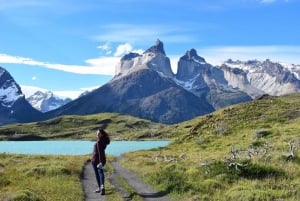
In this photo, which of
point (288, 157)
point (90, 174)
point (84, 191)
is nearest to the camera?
point (84, 191)

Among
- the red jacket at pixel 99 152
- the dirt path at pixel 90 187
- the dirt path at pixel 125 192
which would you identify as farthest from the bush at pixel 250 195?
the red jacket at pixel 99 152

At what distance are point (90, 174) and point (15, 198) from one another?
20396mm

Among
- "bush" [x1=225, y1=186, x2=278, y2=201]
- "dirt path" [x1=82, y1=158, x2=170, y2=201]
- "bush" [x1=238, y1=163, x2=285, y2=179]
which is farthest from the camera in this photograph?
"bush" [x1=238, y1=163, x2=285, y2=179]

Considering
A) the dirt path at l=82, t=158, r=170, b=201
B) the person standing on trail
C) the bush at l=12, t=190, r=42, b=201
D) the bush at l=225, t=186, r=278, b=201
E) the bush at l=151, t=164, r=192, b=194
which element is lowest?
the dirt path at l=82, t=158, r=170, b=201

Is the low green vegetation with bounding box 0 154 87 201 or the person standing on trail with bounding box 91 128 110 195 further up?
the person standing on trail with bounding box 91 128 110 195

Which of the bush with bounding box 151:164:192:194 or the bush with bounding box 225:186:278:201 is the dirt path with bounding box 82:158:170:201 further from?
the bush with bounding box 225:186:278:201

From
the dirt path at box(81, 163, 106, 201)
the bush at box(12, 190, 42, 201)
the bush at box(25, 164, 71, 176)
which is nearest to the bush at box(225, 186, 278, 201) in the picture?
the dirt path at box(81, 163, 106, 201)

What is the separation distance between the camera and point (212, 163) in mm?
35906

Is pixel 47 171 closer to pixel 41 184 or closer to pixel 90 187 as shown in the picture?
pixel 41 184

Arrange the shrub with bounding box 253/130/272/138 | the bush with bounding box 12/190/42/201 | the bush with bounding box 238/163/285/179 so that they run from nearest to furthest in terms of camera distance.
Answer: the bush with bounding box 12/190/42/201 < the bush with bounding box 238/163/285/179 < the shrub with bounding box 253/130/272/138

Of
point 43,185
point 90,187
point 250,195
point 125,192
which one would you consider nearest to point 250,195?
point 250,195

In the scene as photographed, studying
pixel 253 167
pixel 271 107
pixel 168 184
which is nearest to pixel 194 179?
pixel 168 184

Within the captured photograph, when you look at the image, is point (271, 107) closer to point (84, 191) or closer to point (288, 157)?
point (288, 157)

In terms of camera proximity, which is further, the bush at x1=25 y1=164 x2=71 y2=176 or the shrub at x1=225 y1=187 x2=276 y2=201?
the bush at x1=25 y1=164 x2=71 y2=176
